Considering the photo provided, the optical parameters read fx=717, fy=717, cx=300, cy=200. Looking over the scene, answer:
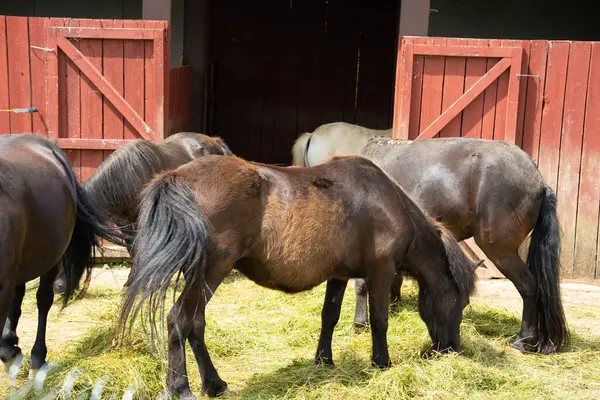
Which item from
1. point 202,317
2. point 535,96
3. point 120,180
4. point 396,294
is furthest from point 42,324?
point 535,96

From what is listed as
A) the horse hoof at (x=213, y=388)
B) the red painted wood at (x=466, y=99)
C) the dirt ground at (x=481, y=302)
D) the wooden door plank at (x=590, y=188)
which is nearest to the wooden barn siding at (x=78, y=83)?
the dirt ground at (x=481, y=302)

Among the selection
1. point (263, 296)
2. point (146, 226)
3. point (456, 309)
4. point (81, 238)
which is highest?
point (146, 226)

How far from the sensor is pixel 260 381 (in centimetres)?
452

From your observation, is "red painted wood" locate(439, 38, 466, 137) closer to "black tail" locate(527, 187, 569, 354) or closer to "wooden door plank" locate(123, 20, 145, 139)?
"black tail" locate(527, 187, 569, 354)

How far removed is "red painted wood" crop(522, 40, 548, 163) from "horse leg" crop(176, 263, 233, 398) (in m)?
4.35

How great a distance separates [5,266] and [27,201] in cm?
46

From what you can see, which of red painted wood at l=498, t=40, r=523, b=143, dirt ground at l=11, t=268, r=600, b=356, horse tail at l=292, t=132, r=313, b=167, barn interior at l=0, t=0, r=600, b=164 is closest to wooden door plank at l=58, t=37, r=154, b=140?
dirt ground at l=11, t=268, r=600, b=356

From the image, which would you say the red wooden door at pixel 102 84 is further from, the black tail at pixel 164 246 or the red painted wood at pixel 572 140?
the red painted wood at pixel 572 140

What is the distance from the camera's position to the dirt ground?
550cm

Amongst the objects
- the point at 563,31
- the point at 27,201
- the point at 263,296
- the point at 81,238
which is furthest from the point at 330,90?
the point at 27,201

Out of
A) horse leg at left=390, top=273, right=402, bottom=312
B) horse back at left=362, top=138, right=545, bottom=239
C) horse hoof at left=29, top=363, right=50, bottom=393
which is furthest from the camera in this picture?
horse leg at left=390, top=273, right=402, bottom=312

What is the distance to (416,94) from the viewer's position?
7.19 metres

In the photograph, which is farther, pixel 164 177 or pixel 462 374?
pixel 462 374

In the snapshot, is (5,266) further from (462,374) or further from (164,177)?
(462,374)
